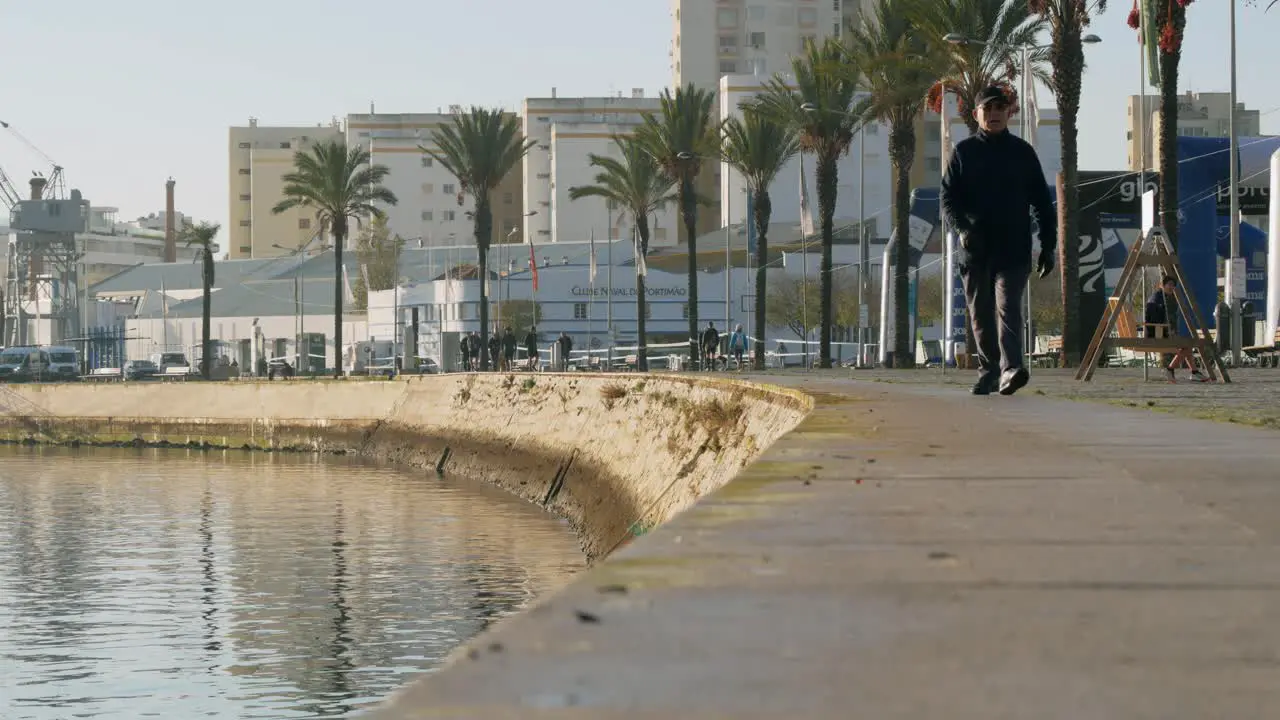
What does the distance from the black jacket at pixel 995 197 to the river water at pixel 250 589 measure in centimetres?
500

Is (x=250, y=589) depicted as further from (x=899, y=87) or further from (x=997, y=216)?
(x=899, y=87)

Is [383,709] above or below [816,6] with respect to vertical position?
below

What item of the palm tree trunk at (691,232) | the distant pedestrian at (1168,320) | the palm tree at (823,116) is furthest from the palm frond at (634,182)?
the distant pedestrian at (1168,320)

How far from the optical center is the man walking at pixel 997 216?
13758 millimetres

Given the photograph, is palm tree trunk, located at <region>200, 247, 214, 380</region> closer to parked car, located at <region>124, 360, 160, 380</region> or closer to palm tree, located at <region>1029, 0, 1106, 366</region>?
parked car, located at <region>124, 360, 160, 380</region>

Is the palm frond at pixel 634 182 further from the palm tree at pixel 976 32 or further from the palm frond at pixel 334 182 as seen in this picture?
the palm tree at pixel 976 32

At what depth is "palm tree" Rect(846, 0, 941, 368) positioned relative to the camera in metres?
49.3

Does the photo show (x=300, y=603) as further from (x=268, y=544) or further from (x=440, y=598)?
(x=268, y=544)

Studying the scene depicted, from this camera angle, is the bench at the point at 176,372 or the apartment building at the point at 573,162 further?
the apartment building at the point at 573,162

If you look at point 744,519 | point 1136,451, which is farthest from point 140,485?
point 744,519

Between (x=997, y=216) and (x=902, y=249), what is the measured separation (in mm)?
39972

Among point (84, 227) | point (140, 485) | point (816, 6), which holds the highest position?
point (816, 6)

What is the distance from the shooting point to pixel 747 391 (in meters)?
19.0

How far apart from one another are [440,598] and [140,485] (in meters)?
21.6
